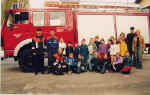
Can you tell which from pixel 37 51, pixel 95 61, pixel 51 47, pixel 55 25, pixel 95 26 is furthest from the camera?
pixel 95 26

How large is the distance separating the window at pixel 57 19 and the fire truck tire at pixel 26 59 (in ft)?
5.12

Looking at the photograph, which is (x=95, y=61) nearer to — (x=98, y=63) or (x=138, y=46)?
(x=98, y=63)

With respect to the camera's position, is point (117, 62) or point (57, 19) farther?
point (57, 19)

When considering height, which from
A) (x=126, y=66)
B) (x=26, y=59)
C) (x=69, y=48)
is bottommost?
(x=126, y=66)

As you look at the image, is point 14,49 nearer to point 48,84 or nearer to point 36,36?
point 36,36

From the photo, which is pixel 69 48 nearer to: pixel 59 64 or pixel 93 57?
pixel 59 64

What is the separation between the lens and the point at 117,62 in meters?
7.45

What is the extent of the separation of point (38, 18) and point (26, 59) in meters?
1.84

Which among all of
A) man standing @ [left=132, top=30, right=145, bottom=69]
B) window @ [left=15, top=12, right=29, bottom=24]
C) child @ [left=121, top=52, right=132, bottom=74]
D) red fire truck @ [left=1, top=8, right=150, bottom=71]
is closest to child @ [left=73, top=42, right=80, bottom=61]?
red fire truck @ [left=1, top=8, right=150, bottom=71]

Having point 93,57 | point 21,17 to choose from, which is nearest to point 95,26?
point 93,57

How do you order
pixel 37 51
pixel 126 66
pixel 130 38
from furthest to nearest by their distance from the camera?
pixel 130 38
pixel 126 66
pixel 37 51

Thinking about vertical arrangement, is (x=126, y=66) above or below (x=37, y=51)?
below

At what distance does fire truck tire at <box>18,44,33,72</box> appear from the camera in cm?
746

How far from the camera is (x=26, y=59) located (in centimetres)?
754
